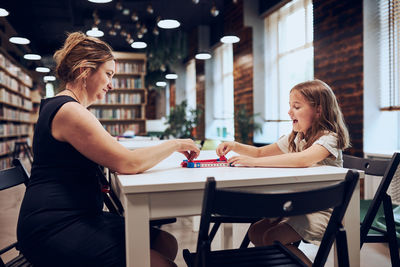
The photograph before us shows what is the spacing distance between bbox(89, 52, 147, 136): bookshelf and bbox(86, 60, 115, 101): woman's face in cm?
732

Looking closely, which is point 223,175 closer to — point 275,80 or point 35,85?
point 275,80

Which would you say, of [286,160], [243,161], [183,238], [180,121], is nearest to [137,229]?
[243,161]

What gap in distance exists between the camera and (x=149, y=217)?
1052mm

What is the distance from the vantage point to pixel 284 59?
5.77 metres

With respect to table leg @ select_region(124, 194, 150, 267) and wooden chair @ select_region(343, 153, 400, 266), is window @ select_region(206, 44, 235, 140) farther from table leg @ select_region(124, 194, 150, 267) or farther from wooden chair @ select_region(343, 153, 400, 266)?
table leg @ select_region(124, 194, 150, 267)

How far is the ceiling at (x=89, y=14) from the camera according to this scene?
725 centimetres

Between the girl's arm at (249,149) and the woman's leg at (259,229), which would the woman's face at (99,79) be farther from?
the woman's leg at (259,229)

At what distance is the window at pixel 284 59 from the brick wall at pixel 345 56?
0.58 meters

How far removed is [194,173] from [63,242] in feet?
1.64

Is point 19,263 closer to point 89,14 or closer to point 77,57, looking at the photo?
point 77,57

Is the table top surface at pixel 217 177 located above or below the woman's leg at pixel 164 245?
above

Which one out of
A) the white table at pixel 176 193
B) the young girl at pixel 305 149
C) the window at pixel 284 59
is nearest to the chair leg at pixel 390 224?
the young girl at pixel 305 149

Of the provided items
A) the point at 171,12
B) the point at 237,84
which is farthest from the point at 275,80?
the point at 171,12

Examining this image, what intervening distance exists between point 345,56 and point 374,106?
2.15 feet
